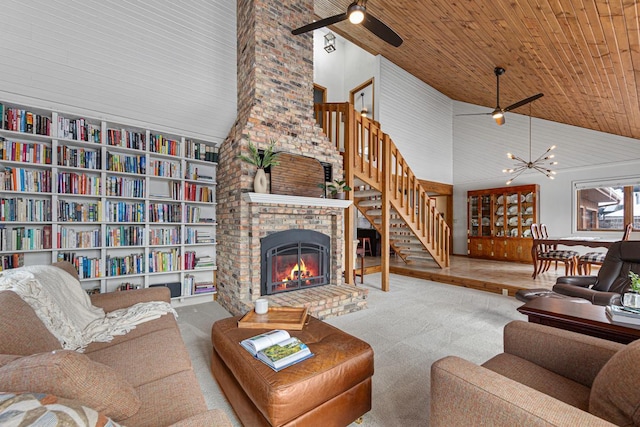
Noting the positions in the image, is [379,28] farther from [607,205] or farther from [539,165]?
[607,205]

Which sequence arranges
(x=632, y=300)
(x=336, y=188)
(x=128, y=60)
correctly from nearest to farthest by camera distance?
(x=632, y=300)
(x=128, y=60)
(x=336, y=188)

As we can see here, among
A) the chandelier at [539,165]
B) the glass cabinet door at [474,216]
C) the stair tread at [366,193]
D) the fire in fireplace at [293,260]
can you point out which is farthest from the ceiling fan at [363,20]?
the glass cabinet door at [474,216]

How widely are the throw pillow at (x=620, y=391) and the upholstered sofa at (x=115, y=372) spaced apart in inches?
50.4

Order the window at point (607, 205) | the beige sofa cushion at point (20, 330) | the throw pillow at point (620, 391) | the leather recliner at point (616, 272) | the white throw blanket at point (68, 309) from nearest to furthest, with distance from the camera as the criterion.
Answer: the throw pillow at point (620, 391) < the beige sofa cushion at point (20, 330) < the white throw blanket at point (68, 309) < the leather recliner at point (616, 272) < the window at point (607, 205)

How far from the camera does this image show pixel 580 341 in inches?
55.9

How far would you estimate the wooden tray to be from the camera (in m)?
2.02

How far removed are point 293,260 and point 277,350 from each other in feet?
7.09

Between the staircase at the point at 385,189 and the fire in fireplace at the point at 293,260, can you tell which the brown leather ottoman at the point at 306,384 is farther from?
the staircase at the point at 385,189

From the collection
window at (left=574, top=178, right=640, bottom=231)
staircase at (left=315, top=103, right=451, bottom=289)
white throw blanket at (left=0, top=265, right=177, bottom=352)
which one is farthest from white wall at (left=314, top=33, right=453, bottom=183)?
white throw blanket at (left=0, top=265, right=177, bottom=352)

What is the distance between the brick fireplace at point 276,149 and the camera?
3391 millimetres

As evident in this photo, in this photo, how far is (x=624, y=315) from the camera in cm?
186

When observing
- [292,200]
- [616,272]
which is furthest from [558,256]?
[292,200]

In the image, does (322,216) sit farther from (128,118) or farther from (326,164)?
(128,118)

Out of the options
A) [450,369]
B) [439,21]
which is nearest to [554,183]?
[439,21]
